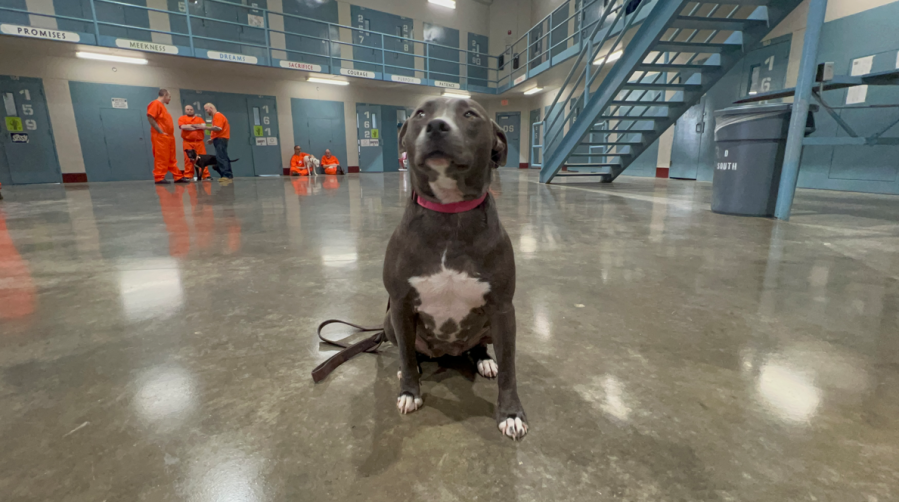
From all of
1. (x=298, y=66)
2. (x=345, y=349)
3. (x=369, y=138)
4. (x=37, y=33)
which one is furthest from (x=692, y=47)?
(x=37, y=33)

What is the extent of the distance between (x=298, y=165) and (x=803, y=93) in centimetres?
1425

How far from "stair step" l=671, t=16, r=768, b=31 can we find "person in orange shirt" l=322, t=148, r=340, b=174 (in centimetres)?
1274

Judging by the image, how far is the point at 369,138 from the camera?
669 inches

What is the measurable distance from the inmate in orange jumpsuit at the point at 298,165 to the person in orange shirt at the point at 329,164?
94 cm

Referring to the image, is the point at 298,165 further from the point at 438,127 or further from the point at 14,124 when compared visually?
the point at 438,127

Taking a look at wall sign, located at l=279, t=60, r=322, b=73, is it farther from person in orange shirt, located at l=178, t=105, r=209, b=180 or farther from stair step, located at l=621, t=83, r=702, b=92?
stair step, located at l=621, t=83, r=702, b=92

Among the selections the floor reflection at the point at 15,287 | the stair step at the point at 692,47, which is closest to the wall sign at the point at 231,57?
the floor reflection at the point at 15,287

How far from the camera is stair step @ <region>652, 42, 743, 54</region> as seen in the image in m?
5.44

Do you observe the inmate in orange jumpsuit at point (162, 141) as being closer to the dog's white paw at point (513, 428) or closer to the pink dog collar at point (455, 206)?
the pink dog collar at point (455, 206)

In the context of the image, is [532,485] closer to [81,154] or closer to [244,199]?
[244,199]

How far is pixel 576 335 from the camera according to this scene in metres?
1.60

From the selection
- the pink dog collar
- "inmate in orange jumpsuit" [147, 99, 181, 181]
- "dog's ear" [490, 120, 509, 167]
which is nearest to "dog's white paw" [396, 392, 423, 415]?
the pink dog collar

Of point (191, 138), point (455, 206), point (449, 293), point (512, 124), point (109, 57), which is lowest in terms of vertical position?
point (449, 293)

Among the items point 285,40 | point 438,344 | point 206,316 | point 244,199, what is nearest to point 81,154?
point 285,40
